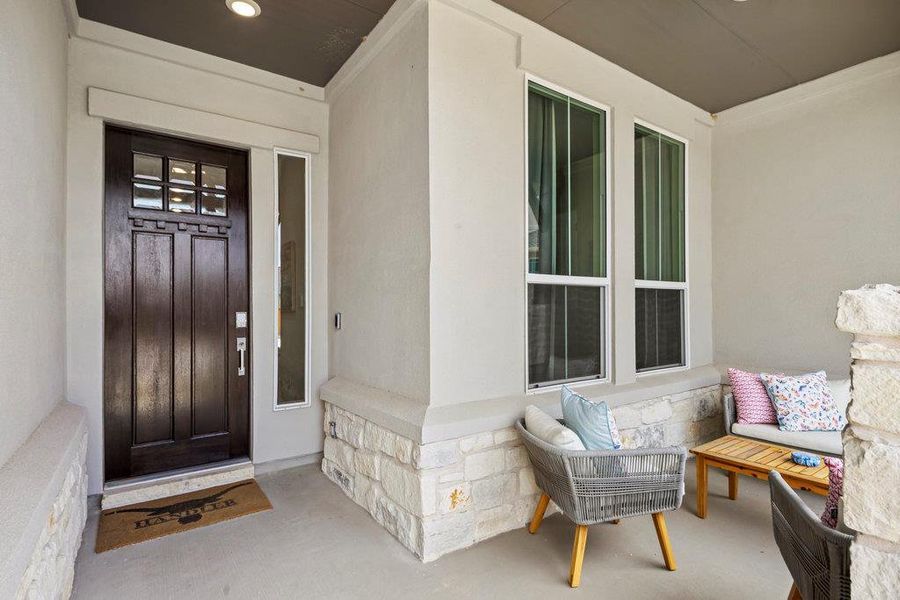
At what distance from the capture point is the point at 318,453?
3.80m

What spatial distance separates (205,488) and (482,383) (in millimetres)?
2174

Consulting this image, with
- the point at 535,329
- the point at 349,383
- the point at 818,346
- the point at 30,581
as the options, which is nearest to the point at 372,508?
the point at 349,383

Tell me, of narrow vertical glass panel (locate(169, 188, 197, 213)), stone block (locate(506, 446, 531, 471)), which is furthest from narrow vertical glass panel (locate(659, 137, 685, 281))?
narrow vertical glass panel (locate(169, 188, 197, 213))

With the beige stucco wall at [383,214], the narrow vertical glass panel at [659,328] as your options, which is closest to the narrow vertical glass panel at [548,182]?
the beige stucco wall at [383,214]

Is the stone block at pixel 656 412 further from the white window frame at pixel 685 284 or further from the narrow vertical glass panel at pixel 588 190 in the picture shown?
the narrow vertical glass panel at pixel 588 190

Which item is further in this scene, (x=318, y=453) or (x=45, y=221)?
(x=318, y=453)

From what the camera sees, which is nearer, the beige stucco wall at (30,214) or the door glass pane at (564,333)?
the beige stucco wall at (30,214)

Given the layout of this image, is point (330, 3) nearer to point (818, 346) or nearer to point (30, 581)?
point (30, 581)

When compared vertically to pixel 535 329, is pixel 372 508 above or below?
below

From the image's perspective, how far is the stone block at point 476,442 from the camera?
2559mm

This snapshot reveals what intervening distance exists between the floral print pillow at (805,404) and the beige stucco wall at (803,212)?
22.3 inches

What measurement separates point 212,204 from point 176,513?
217cm

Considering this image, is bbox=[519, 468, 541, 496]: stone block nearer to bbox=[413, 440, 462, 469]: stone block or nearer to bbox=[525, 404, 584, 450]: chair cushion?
bbox=[525, 404, 584, 450]: chair cushion

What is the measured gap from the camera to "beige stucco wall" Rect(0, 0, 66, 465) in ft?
5.26
